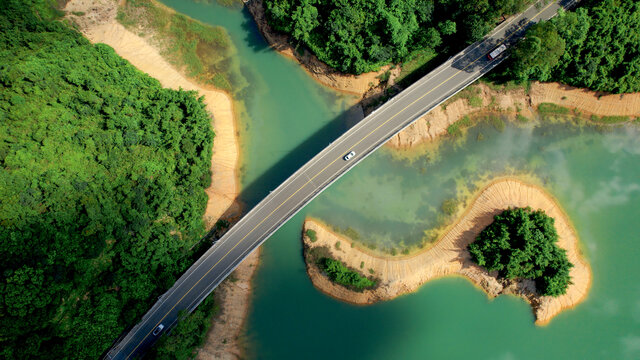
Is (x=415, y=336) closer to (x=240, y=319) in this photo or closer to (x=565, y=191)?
(x=240, y=319)

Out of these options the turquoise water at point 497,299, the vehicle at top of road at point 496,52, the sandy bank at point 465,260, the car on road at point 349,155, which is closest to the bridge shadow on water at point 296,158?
the car on road at point 349,155

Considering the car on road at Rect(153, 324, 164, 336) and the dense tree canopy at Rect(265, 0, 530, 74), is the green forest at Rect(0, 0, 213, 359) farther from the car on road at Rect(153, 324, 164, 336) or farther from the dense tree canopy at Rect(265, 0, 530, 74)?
the dense tree canopy at Rect(265, 0, 530, 74)

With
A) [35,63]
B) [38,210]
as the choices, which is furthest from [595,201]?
[35,63]

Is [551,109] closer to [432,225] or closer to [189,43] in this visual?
[432,225]

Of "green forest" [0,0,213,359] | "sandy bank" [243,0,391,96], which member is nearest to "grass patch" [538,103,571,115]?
"sandy bank" [243,0,391,96]

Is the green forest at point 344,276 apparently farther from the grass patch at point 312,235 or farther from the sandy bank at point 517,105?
the sandy bank at point 517,105
